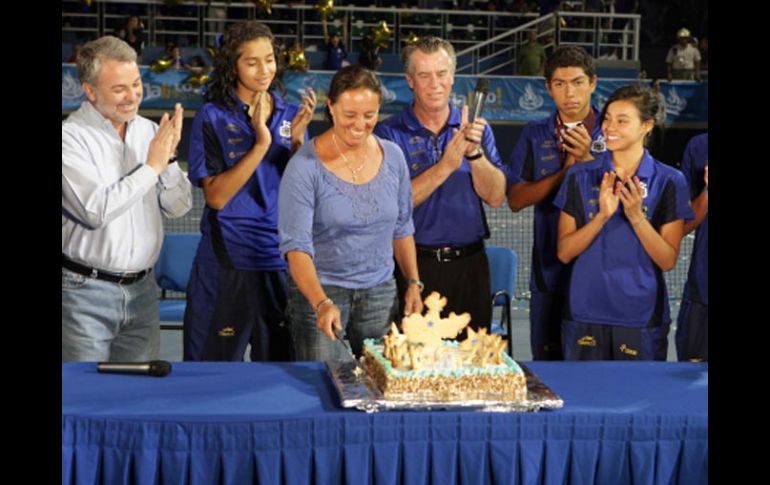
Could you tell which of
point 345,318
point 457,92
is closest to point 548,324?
point 345,318

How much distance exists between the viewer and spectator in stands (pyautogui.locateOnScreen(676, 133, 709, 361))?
488 centimetres

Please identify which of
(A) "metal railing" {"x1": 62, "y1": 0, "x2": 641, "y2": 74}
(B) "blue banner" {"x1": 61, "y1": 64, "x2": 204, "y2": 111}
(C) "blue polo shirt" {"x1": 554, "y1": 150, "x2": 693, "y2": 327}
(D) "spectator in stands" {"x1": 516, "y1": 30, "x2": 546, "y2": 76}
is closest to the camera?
(C) "blue polo shirt" {"x1": 554, "y1": 150, "x2": 693, "y2": 327}

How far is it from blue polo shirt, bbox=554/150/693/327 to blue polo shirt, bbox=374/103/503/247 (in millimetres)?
515

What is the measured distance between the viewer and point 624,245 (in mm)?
4508

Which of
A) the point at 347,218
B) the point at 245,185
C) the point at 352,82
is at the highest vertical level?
the point at 352,82

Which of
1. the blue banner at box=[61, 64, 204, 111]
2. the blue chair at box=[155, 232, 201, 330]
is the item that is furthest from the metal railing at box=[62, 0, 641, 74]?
the blue chair at box=[155, 232, 201, 330]

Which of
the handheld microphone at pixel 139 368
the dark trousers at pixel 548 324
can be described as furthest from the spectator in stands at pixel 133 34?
the handheld microphone at pixel 139 368

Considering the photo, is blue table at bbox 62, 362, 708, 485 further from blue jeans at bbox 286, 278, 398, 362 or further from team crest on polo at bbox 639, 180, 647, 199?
team crest on polo at bbox 639, 180, 647, 199

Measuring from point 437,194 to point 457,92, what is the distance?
43.3 feet

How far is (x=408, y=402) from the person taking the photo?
3.18 m

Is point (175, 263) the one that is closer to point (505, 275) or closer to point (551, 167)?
point (505, 275)

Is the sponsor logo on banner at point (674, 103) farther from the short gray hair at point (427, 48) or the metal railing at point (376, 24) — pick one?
the short gray hair at point (427, 48)

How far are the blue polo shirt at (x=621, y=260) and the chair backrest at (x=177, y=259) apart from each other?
226 cm

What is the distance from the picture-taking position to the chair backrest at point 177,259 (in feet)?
19.6
